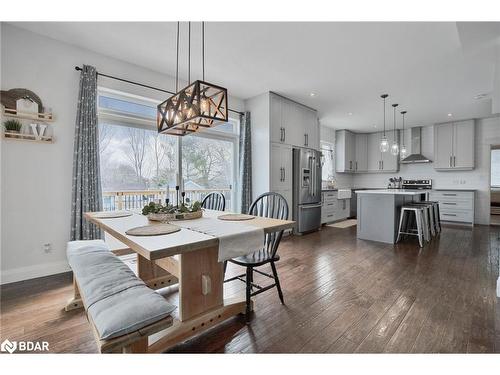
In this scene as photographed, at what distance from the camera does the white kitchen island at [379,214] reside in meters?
4.12

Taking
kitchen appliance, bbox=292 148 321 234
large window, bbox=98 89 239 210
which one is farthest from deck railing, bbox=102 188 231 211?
kitchen appliance, bbox=292 148 321 234

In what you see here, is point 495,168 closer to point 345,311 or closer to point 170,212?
point 345,311

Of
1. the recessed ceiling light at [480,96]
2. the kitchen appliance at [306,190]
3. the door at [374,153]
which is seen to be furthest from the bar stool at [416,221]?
the door at [374,153]

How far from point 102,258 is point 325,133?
659cm

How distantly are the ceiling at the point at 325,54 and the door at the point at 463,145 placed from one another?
5.07 ft

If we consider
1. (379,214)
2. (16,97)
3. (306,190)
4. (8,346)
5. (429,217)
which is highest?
(16,97)

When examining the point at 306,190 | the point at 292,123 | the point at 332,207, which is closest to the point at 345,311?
the point at 306,190

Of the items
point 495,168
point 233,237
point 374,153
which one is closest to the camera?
point 233,237

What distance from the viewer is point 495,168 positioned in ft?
18.8

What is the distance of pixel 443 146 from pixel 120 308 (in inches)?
308

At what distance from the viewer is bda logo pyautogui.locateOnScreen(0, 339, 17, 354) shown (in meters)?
1.54

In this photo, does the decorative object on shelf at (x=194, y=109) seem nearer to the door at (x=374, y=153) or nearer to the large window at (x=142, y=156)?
the large window at (x=142, y=156)

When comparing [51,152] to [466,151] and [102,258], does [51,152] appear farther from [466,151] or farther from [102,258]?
[466,151]

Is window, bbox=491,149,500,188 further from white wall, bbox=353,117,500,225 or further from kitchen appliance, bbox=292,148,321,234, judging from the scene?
kitchen appliance, bbox=292,148,321,234
